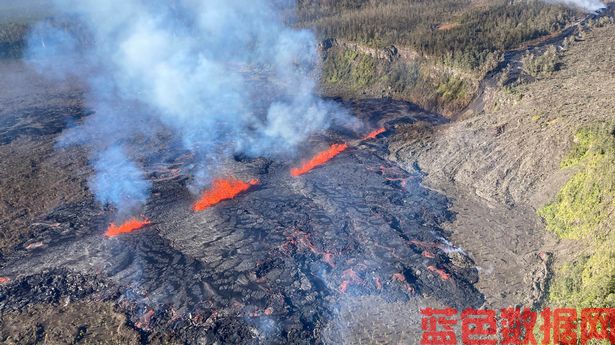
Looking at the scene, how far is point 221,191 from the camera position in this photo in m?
37.0

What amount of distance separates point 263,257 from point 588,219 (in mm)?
19883

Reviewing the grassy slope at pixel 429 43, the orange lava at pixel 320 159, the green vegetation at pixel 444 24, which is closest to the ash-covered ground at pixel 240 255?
the orange lava at pixel 320 159

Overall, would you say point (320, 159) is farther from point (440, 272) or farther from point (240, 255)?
point (440, 272)

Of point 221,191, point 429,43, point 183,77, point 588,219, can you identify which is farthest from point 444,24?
point 588,219

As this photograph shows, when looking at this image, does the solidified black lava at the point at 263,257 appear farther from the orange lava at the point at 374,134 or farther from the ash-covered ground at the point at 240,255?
the orange lava at the point at 374,134

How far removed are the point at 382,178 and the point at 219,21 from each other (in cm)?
5989

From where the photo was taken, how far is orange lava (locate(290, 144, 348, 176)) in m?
40.5

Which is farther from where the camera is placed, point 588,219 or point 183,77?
point 183,77

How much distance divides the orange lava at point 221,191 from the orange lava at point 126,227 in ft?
12.7

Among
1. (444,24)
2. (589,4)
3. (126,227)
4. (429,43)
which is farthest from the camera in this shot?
(444,24)

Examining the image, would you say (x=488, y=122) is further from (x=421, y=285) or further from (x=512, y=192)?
(x=421, y=285)

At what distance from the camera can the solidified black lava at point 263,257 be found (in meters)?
25.3

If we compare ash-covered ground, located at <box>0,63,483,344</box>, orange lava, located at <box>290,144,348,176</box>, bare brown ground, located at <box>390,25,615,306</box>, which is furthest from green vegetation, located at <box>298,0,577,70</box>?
ash-covered ground, located at <box>0,63,483,344</box>

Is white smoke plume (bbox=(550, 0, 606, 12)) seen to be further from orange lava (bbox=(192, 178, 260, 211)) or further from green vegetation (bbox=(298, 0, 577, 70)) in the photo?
orange lava (bbox=(192, 178, 260, 211))
